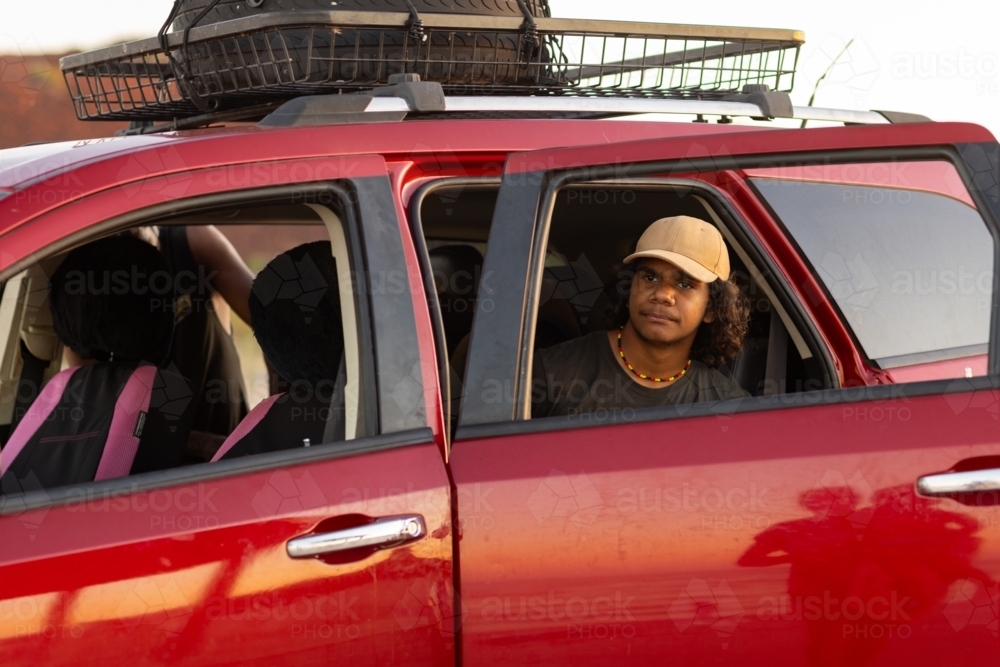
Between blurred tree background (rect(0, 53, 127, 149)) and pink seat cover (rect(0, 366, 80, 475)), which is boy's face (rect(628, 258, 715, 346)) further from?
blurred tree background (rect(0, 53, 127, 149))

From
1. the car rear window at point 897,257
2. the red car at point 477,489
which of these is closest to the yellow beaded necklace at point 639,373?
the car rear window at point 897,257

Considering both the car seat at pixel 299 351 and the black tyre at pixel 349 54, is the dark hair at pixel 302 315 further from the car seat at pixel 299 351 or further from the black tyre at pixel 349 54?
the black tyre at pixel 349 54

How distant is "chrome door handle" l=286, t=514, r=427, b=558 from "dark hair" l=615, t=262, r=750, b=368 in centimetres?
120

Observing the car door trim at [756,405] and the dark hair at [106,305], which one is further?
the dark hair at [106,305]

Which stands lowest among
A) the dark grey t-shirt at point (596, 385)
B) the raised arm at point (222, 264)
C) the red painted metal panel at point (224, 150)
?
the raised arm at point (222, 264)

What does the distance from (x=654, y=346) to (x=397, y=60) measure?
93cm

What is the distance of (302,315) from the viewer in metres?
2.37

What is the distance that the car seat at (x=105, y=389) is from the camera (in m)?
2.51

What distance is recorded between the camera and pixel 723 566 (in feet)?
6.54

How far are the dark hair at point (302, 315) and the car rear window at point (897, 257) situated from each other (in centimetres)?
117

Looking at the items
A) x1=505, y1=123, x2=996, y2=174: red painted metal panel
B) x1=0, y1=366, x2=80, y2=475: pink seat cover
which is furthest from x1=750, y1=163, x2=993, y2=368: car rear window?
x1=0, y1=366, x2=80, y2=475: pink seat cover

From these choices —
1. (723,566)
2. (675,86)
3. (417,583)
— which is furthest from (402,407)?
(675,86)

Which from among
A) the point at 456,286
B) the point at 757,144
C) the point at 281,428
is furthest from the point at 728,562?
the point at 456,286

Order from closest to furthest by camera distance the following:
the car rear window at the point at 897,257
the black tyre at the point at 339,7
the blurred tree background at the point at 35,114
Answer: the black tyre at the point at 339,7 → the car rear window at the point at 897,257 → the blurred tree background at the point at 35,114
